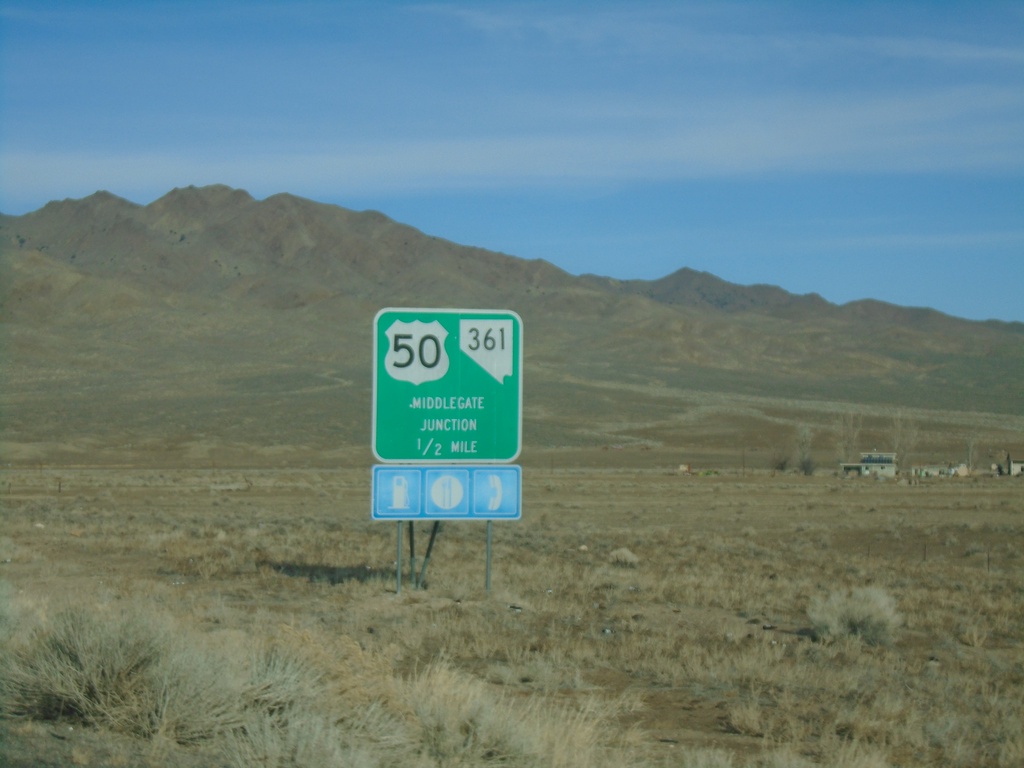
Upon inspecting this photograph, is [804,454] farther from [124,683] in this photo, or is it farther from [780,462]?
[124,683]

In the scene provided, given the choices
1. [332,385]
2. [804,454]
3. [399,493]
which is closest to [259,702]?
[399,493]

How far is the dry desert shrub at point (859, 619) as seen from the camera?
448 inches

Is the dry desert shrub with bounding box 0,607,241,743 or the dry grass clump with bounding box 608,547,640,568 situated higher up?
the dry desert shrub with bounding box 0,607,241,743

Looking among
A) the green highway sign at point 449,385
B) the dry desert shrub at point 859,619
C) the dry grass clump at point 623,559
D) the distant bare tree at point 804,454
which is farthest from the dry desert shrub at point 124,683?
the distant bare tree at point 804,454

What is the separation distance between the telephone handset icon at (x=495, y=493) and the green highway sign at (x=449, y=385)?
0.30 m

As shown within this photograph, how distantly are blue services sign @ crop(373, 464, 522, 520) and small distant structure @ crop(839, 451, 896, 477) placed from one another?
58843 mm

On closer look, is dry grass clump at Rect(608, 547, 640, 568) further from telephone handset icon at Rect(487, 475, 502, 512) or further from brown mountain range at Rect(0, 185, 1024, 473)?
brown mountain range at Rect(0, 185, 1024, 473)

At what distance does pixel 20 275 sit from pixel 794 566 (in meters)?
158


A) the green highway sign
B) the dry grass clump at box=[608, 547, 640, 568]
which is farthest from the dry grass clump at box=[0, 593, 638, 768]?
the dry grass clump at box=[608, 547, 640, 568]

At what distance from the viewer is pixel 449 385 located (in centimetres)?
1329

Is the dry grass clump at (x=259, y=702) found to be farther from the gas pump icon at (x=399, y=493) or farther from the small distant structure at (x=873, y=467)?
the small distant structure at (x=873, y=467)

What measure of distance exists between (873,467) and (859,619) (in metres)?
62.6

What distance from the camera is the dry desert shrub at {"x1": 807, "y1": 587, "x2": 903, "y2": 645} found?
11.4 meters

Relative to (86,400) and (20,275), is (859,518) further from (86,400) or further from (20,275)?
(20,275)
